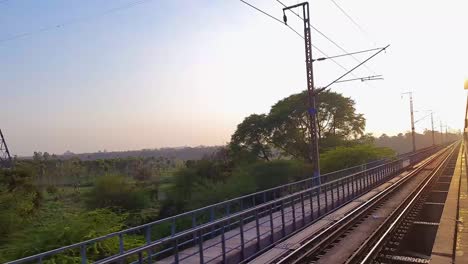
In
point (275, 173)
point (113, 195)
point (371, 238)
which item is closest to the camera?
point (371, 238)

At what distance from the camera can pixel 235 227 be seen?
61.8 feet

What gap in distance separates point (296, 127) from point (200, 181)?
50.8 ft

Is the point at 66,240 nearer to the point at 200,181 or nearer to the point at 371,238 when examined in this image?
the point at 371,238

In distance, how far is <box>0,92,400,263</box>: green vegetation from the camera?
15023 millimetres

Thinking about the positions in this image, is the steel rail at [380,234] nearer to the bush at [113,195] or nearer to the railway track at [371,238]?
the railway track at [371,238]

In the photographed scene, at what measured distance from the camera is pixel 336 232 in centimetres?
1434

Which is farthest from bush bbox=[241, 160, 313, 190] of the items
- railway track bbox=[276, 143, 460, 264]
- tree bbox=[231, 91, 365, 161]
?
railway track bbox=[276, 143, 460, 264]

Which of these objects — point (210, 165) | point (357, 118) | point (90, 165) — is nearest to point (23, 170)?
point (210, 165)

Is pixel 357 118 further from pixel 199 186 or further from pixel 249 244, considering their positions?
pixel 249 244

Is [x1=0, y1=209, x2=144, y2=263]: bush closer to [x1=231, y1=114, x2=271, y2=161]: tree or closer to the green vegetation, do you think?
the green vegetation

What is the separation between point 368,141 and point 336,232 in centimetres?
4757

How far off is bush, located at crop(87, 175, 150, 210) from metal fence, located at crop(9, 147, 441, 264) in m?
11.4

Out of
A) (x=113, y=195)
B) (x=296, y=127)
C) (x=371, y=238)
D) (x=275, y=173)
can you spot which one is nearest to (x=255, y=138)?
(x=296, y=127)

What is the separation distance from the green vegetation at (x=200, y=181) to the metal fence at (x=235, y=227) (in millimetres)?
1149
